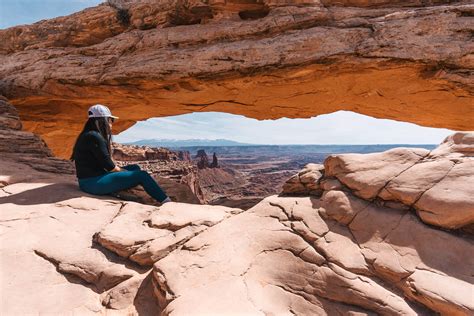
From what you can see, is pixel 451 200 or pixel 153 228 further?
pixel 153 228

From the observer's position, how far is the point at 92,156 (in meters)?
4.84

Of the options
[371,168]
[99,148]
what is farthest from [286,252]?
[99,148]

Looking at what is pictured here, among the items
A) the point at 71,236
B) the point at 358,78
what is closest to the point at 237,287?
the point at 71,236

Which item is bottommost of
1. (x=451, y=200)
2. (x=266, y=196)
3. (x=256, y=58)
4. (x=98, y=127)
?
(x=266, y=196)

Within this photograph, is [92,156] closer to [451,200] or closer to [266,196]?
[266,196]

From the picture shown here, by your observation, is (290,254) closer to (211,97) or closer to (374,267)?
(374,267)

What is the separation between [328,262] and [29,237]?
358cm

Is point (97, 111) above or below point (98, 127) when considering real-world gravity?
above

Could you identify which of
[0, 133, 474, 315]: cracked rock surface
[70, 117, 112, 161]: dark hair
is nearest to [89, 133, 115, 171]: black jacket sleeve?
[70, 117, 112, 161]: dark hair

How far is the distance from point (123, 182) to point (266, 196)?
281 centimetres

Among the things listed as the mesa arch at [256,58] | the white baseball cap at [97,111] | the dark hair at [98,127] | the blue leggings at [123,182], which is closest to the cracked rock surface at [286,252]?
the blue leggings at [123,182]

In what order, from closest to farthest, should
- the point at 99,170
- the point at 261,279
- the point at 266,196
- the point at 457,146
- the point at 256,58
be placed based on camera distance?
the point at 261,279 < the point at 457,146 < the point at 99,170 < the point at 266,196 < the point at 256,58

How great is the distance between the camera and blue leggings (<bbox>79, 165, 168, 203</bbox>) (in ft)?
15.9

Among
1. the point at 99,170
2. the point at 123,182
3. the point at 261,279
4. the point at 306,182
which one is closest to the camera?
the point at 261,279
